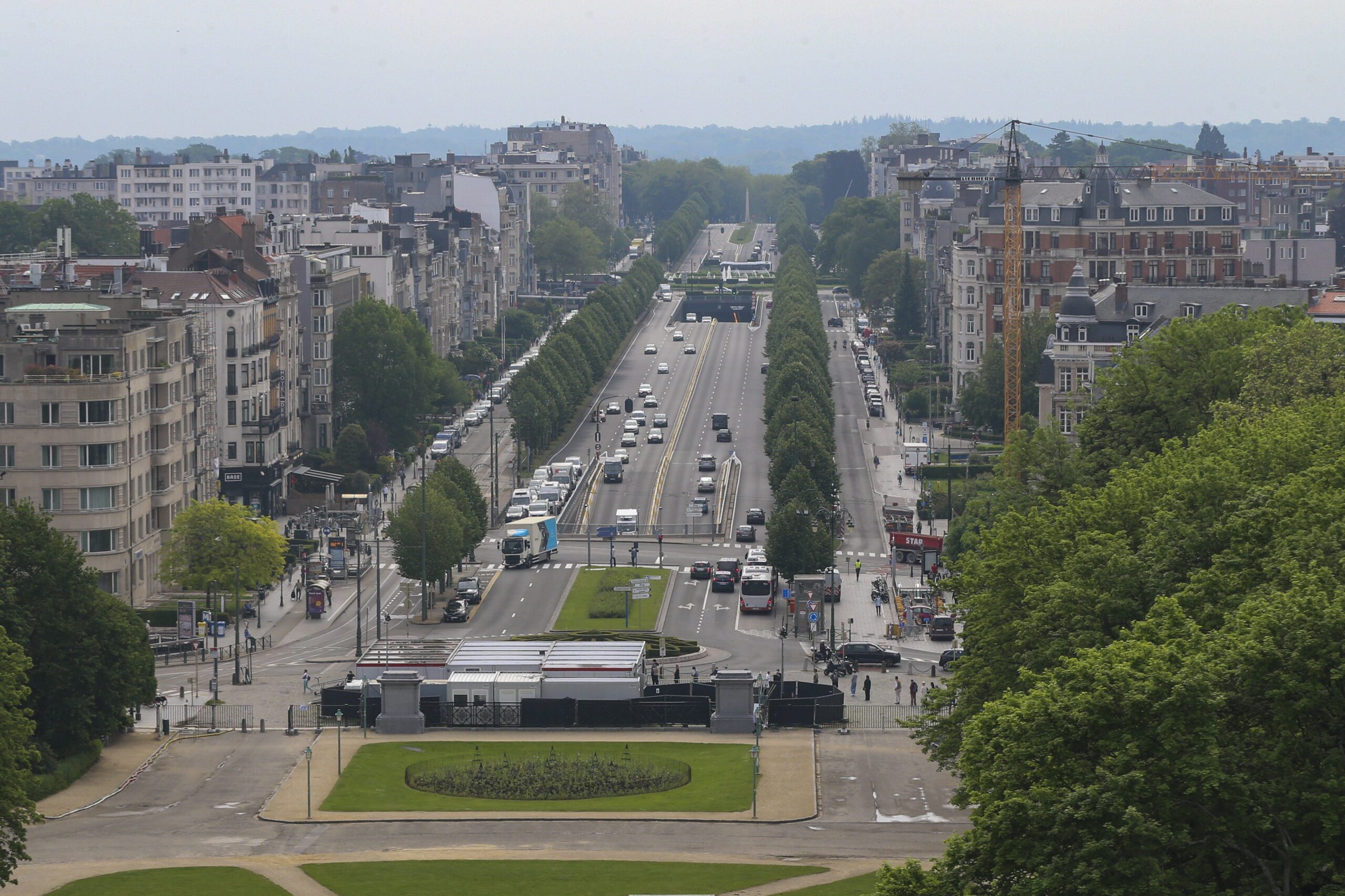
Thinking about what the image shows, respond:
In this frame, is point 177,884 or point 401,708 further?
point 401,708

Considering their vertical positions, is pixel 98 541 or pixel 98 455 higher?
pixel 98 455

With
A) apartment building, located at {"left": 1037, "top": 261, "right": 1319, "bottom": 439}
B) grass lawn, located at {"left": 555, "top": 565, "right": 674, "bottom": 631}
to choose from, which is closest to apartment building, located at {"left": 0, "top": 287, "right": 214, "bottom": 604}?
grass lawn, located at {"left": 555, "top": 565, "right": 674, "bottom": 631}

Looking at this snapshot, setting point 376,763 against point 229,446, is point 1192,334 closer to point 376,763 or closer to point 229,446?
point 376,763

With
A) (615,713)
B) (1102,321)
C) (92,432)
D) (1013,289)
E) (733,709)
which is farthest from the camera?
(1013,289)

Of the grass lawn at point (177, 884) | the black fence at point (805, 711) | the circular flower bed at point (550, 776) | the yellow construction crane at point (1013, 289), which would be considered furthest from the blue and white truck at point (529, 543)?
the grass lawn at point (177, 884)

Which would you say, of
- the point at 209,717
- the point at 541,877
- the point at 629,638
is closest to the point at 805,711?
the point at 629,638

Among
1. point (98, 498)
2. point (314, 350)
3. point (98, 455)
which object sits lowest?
point (98, 498)

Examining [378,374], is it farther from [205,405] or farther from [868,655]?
[868,655]

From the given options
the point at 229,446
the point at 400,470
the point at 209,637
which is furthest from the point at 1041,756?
the point at 400,470

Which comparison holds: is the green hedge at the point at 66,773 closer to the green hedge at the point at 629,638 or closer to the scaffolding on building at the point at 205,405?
the green hedge at the point at 629,638
